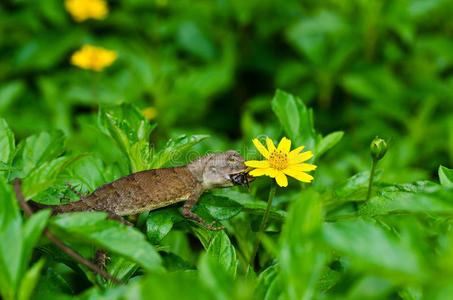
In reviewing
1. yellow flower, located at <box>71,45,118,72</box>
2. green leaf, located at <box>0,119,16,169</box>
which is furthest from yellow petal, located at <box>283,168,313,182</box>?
yellow flower, located at <box>71,45,118,72</box>

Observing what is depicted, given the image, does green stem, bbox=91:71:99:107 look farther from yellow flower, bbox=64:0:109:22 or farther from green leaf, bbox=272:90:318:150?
green leaf, bbox=272:90:318:150

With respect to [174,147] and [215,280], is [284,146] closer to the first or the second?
[174,147]

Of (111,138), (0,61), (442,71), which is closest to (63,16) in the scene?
(0,61)

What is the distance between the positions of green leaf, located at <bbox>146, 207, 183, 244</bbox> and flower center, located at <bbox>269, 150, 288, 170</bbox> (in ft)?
1.19

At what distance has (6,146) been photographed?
163cm

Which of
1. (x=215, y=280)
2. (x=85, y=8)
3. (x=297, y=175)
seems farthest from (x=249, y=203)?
(x=85, y=8)

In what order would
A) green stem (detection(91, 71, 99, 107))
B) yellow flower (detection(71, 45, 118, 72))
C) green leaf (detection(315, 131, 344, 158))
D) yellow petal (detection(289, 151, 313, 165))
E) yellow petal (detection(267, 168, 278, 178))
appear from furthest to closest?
green stem (detection(91, 71, 99, 107))
yellow flower (detection(71, 45, 118, 72))
green leaf (detection(315, 131, 344, 158))
yellow petal (detection(289, 151, 313, 165))
yellow petal (detection(267, 168, 278, 178))

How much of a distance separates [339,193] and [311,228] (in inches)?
26.6

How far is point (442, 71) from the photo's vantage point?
14.6 feet

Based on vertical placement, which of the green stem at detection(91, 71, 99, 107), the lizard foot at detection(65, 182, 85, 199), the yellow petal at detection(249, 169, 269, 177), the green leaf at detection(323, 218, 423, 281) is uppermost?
the green leaf at detection(323, 218, 423, 281)

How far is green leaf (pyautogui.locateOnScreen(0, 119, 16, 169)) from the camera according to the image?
1605mm

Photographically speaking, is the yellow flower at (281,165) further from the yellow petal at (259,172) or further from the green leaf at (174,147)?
the green leaf at (174,147)

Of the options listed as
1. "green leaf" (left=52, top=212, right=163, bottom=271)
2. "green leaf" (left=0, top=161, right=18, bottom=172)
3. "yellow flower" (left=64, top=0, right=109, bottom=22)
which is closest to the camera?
"green leaf" (left=52, top=212, right=163, bottom=271)

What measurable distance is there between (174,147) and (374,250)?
89 centimetres
